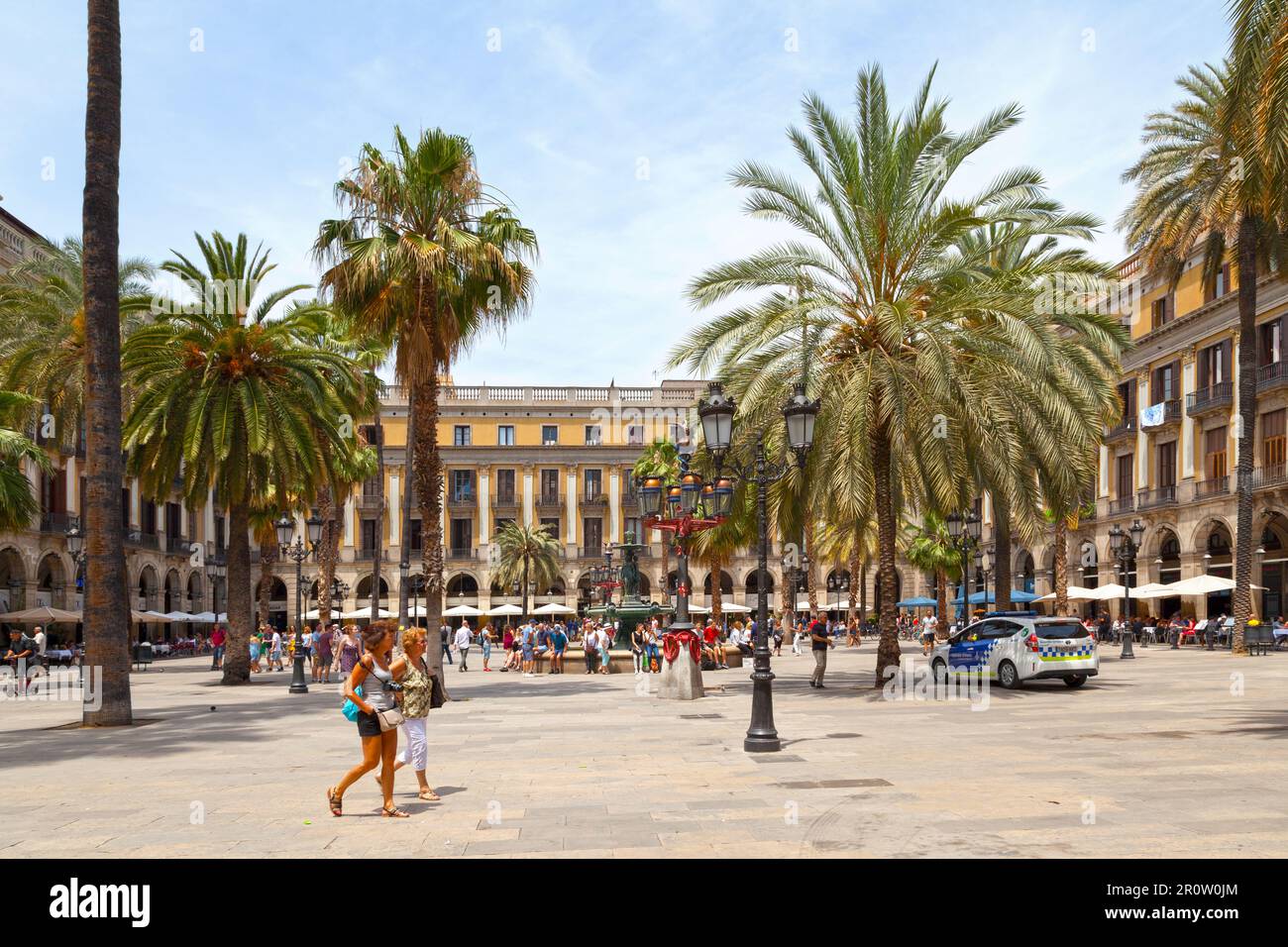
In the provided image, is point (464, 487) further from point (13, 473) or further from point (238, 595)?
point (13, 473)

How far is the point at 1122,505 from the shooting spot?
52438mm

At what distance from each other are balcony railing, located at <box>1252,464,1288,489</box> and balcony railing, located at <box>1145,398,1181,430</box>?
597 centimetres

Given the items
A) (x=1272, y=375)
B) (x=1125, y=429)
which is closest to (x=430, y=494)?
(x=1272, y=375)

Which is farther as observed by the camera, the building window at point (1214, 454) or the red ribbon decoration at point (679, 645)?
the building window at point (1214, 454)

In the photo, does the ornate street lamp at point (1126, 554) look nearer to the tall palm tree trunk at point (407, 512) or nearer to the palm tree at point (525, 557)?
the tall palm tree trunk at point (407, 512)

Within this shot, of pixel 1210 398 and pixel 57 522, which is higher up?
pixel 1210 398

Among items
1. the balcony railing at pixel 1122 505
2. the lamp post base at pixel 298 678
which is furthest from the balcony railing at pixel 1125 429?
the lamp post base at pixel 298 678

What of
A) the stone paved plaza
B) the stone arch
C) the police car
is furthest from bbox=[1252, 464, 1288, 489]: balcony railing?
the stone arch

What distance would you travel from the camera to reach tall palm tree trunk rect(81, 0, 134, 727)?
657 inches

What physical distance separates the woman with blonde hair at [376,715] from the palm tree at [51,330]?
66.8ft

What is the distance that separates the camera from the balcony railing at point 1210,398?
43.7 metres

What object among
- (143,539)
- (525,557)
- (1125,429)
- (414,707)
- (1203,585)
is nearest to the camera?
(414,707)

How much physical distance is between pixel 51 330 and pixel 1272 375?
4050 centimetres

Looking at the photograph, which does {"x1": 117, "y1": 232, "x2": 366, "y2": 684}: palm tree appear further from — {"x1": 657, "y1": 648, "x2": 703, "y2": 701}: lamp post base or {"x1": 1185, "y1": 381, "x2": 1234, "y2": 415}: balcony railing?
{"x1": 1185, "y1": 381, "x2": 1234, "y2": 415}: balcony railing
